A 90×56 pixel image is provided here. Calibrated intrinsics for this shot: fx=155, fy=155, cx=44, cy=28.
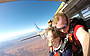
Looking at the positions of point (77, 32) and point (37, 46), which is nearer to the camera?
point (77, 32)

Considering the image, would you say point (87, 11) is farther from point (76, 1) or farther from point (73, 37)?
point (73, 37)

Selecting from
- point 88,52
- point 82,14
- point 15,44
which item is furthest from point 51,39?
point 15,44

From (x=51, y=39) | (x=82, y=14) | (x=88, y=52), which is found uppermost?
(x=82, y=14)

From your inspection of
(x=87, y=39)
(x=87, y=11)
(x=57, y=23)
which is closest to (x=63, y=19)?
(x=57, y=23)

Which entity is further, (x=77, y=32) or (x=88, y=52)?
(x=77, y=32)

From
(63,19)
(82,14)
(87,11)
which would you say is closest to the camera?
(63,19)

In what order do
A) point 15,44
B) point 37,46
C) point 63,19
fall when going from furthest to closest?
1. point 15,44
2. point 37,46
3. point 63,19

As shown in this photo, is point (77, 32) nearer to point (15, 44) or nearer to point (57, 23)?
point (57, 23)

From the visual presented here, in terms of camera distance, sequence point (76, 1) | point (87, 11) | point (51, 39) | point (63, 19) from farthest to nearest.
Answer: point (87, 11) → point (76, 1) → point (51, 39) → point (63, 19)

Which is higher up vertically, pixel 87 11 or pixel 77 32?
pixel 87 11
